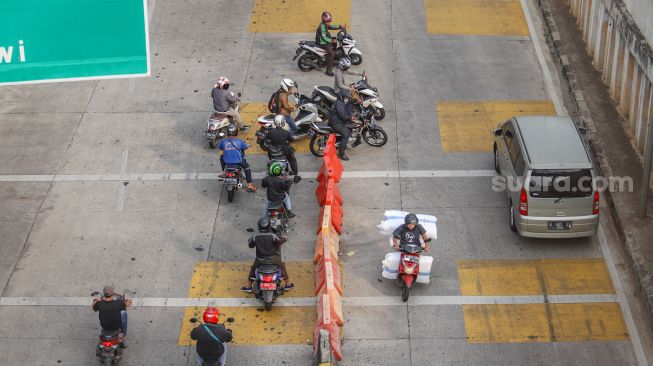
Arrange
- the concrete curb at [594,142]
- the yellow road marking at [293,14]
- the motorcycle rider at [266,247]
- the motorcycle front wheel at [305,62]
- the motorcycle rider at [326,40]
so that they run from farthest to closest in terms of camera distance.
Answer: the yellow road marking at [293,14]
the motorcycle front wheel at [305,62]
the motorcycle rider at [326,40]
the concrete curb at [594,142]
the motorcycle rider at [266,247]

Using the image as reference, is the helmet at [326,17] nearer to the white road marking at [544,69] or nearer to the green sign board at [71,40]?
the white road marking at [544,69]

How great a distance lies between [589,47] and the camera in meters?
29.6

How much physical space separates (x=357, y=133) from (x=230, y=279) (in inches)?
230

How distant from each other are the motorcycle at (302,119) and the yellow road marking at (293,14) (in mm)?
5672

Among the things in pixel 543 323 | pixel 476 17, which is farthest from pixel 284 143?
pixel 476 17

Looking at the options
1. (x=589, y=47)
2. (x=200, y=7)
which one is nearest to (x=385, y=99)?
(x=589, y=47)

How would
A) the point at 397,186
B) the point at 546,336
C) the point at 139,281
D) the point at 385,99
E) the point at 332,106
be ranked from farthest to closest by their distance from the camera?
the point at 385,99
the point at 332,106
the point at 397,186
the point at 139,281
the point at 546,336

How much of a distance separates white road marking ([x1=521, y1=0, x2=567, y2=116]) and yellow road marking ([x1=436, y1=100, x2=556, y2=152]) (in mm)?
195

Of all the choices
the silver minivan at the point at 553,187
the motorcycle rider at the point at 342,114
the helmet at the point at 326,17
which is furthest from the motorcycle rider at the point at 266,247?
the helmet at the point at 326,17

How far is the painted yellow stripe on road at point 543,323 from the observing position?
19125 millimetres

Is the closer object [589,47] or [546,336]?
[546,336]

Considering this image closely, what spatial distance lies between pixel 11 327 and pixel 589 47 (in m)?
17.5

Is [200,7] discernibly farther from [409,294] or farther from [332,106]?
[409,294]

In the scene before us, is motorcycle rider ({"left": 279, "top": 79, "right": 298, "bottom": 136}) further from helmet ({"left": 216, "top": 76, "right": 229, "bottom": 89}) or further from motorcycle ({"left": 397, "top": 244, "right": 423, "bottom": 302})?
motorcycle ({"left": 397, "top": 244, "right": 423, "bottom": 302})
